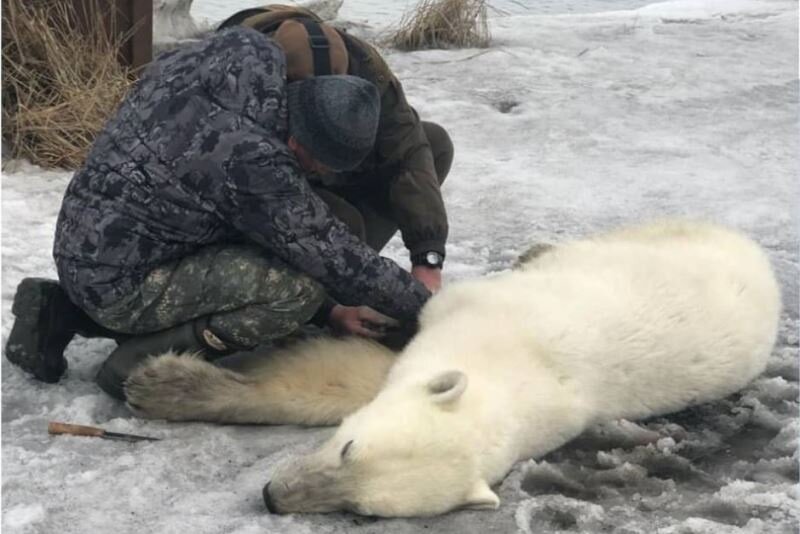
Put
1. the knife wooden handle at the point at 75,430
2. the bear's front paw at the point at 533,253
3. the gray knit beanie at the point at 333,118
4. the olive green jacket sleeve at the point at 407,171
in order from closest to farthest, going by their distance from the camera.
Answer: the gray knit beanie at the point at 333,118
the knife wooden handle at the point at 75,430
the olive green jacket sleeve at the point at 407,171
the bear's front paw at the point at 533,253

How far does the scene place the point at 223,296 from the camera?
3.38m

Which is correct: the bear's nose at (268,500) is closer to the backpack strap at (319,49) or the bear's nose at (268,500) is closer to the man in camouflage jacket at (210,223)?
the man in camouflage jacket at (210,223)

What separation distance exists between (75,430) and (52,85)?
3.04 metres

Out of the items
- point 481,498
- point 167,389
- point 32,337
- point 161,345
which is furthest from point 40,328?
point 481,498

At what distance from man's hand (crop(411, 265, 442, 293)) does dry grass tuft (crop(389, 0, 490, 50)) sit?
5.43m

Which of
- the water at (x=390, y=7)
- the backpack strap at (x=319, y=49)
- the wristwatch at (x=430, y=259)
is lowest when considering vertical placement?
the water at (x=390, y=7)

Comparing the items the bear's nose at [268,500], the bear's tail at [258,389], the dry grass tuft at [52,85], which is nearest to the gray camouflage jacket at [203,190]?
the bear's tail at [258,389]

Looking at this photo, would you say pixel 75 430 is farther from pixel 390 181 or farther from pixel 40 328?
pixel 390 181

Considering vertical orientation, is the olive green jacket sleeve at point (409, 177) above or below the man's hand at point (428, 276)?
above

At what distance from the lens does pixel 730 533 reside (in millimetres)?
2791

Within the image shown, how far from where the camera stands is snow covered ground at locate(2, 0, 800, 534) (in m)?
2.85

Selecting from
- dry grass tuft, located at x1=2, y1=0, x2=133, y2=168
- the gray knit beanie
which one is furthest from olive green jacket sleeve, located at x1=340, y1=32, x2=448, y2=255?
dry grass tuft, located at x1=2, y1=0, x2=133, y2=168

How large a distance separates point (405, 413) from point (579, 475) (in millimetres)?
568

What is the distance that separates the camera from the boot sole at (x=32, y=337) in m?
3.42
